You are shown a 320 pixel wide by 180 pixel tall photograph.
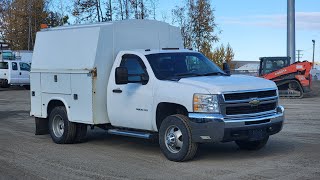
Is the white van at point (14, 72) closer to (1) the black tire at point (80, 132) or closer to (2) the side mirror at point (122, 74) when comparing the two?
(1) the black tire at point (80, 132)

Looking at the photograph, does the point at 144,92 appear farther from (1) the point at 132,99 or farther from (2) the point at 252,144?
(2) the point at 252,144

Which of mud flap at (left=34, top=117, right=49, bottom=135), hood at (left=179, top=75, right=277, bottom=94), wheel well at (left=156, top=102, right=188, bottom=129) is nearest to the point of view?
hood at (left=179, top=75, right=277, bottom=94)

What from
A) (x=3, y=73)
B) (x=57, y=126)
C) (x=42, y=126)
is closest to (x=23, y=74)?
(x=3, y=73)

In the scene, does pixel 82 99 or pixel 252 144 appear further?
pixel 82 99

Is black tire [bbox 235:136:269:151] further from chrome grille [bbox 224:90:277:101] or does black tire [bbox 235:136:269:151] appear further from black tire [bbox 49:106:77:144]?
black tire [bbox 49:106:77:144]

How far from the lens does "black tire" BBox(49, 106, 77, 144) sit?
10.9m

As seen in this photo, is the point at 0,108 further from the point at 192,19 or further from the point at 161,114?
the point at 192,19

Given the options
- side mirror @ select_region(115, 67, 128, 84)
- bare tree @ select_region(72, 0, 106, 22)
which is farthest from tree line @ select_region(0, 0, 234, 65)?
side mirror @ select_region(115, 67, 128, 84)

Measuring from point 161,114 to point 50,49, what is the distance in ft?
12.6

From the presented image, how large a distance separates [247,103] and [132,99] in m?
2.30

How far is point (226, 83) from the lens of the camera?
8.43 m

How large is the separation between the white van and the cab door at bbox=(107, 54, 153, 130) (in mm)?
26241

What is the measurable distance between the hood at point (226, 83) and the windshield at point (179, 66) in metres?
0.49

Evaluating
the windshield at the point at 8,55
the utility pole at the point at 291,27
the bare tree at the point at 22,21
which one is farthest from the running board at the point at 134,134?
the bare tree at the point at 22,21
